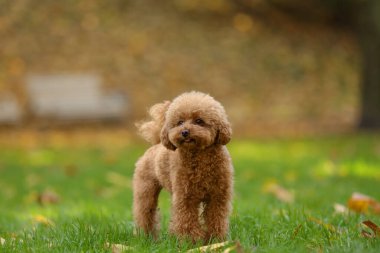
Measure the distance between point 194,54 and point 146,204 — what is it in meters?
15.9

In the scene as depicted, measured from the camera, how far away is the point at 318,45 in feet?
69.8

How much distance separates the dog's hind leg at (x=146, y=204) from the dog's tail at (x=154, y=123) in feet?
1.02

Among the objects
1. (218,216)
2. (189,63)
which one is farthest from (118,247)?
(189,63)

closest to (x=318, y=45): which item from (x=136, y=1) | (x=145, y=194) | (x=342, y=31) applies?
(x=342, y=31)

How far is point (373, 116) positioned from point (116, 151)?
220 inches

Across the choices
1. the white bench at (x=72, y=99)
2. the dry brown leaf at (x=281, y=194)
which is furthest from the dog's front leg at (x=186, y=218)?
the white bench at (x=72, y=99)

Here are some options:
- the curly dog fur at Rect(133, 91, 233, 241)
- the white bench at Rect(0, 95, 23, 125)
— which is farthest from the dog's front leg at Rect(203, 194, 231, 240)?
the white bench at Rect(0, 95, 23, 125)

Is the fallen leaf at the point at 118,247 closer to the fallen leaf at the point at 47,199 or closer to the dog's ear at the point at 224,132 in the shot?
the dog's ear at the point at 224,132

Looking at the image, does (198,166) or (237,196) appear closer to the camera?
(198,166)

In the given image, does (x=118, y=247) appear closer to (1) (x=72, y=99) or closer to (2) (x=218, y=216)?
(2) (x=218, y=216)

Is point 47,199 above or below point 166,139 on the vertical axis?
above

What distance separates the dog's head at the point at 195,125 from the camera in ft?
13.5

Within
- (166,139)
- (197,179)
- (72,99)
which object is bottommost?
(197,179)

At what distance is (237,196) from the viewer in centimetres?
819
